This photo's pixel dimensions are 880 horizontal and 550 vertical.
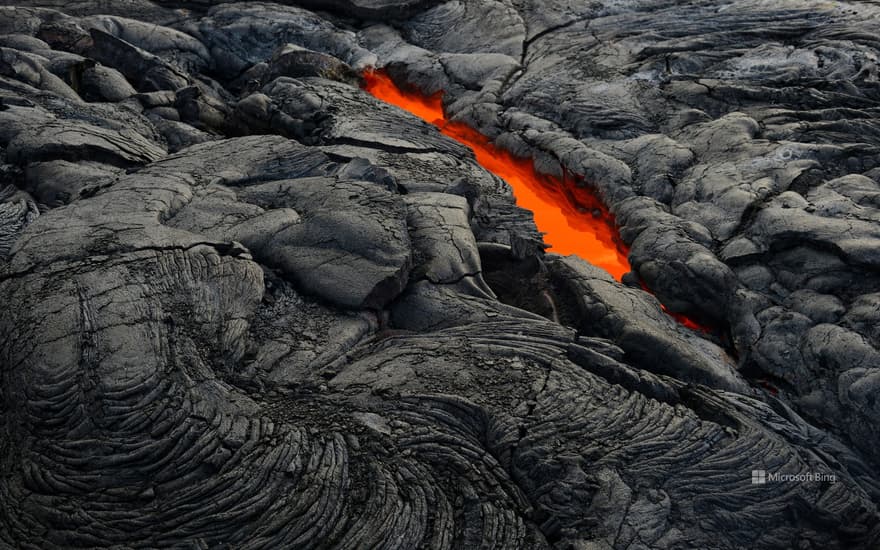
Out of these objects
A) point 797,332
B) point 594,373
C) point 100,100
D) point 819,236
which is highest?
point 819,236

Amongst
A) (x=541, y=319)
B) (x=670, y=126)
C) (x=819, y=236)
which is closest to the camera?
(x=541, y=319)

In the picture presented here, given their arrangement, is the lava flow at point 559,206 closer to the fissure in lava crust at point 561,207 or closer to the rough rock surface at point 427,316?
the fissure in lava crust at point 561,207

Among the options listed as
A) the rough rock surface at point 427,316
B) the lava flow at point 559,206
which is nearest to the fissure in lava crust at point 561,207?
the lava flow at point 559,206

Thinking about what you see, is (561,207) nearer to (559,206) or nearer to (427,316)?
(559,206)

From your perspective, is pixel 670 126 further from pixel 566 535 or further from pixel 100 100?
pixel 100 100

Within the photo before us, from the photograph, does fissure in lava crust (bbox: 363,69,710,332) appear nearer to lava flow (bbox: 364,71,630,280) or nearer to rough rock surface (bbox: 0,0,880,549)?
lava flow (bbox: 364,71,630,280)

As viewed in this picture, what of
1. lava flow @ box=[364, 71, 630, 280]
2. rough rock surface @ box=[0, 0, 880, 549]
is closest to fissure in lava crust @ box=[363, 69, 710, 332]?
lava flow @ box=[364, 71, 630, 280]

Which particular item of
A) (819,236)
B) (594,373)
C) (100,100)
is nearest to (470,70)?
(100,100)

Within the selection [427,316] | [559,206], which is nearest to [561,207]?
[559,206]
